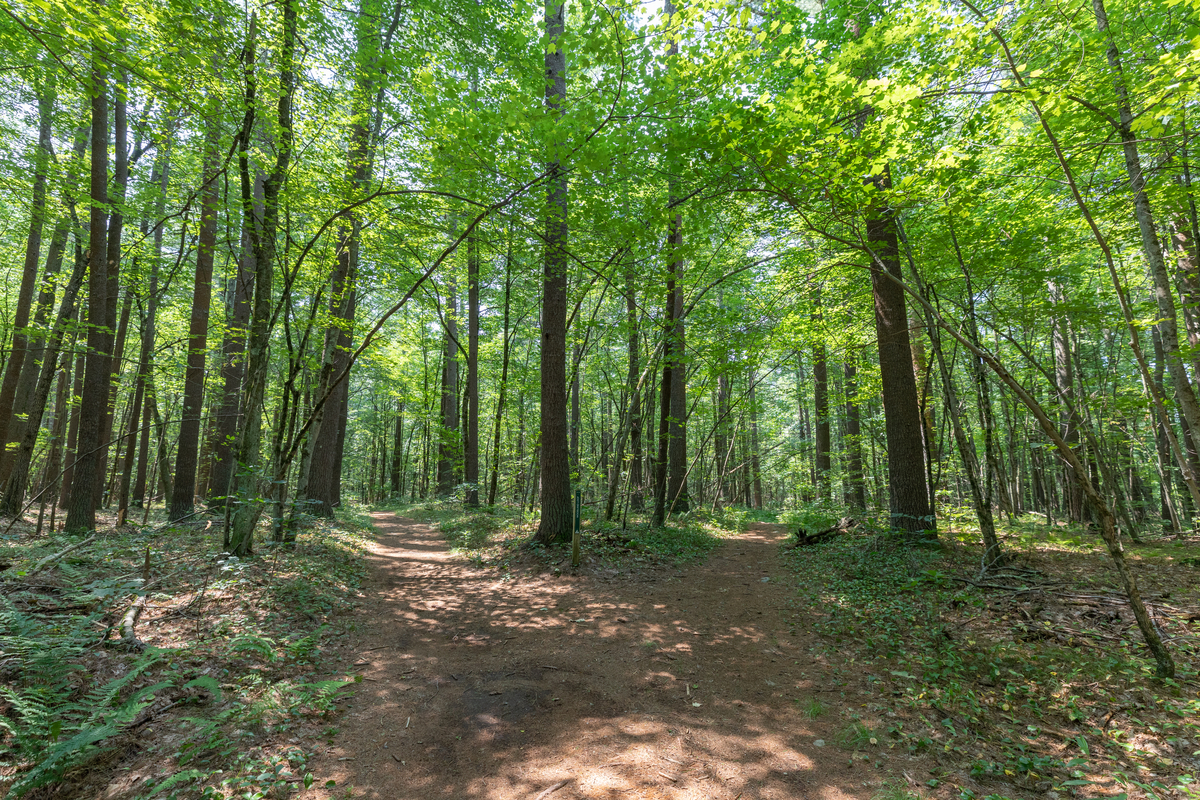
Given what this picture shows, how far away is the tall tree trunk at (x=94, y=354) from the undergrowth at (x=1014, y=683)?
11009mm

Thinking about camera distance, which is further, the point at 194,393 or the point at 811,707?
the point at 194,393

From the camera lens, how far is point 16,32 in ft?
17.4

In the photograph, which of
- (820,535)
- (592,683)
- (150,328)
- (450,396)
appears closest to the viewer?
(592,683)

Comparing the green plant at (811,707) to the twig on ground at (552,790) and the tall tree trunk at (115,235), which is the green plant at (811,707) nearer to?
the twig on ground at (552,790)

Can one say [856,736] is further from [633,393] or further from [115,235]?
[115,235]

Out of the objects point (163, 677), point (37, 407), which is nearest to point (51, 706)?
point (163, 677)

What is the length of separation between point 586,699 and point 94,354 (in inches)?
376

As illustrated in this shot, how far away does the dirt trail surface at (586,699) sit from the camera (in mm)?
2959

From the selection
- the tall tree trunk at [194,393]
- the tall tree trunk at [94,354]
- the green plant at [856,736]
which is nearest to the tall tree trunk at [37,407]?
the tall tree trunk at [94,354]

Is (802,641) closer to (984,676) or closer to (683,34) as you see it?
(984,676)

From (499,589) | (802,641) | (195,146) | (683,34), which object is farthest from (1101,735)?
(195,146)

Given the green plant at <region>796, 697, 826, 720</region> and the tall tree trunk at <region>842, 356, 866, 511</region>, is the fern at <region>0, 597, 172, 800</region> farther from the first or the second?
the tall tree trunk at <region>842, 356, 866, 511</region>

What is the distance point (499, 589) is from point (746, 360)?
703 cm

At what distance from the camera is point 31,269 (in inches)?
424
